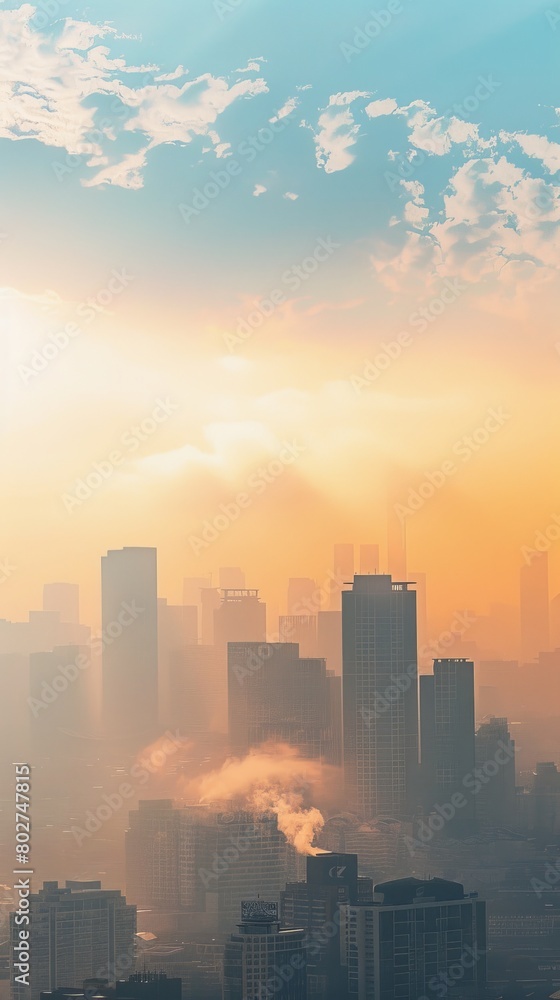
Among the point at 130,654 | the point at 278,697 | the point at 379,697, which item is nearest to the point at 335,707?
the point at 379,697

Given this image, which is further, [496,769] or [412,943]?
[496,769]

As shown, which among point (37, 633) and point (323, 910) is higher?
point (37, 633)

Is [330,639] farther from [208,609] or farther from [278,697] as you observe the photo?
[208,609]

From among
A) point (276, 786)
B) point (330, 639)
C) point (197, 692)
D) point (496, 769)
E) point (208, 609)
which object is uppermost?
point (208, 609)

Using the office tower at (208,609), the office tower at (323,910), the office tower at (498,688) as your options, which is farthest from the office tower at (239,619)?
the office tower at (323,910)

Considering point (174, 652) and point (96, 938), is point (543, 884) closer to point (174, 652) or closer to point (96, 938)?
point (174, 652)

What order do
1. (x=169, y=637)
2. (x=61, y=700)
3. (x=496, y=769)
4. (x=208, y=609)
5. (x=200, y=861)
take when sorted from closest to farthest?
1. (x=200, y=861)
2. (x=61, y=700)
3. (x=208, y=609)
4. (x=169, y=637)
5. (x=496, y=769)

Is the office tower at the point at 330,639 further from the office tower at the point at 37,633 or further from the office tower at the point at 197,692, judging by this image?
the office tower at the point at 37,633

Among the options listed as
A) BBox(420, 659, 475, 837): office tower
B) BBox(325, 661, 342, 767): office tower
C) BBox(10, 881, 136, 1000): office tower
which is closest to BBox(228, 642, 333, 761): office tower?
BBox(325, 661, 342, 767): office tower
